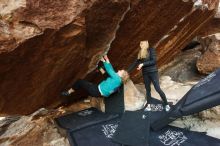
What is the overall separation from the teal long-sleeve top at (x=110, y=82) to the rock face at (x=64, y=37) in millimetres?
318

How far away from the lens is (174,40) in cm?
864

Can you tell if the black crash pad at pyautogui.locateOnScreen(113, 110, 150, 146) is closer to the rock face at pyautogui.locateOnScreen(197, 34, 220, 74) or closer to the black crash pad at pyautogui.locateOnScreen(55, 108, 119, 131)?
the black crash pad at pyautogui.locateOnScreen(55, 108, 119, 131)

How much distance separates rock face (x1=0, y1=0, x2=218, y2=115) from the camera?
5453 mm

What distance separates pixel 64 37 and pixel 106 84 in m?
1.50

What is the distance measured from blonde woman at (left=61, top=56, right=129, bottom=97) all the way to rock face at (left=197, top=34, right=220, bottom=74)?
101 inches

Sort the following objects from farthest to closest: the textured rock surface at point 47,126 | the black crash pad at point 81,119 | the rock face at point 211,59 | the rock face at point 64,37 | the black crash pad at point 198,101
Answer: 1. the rock face at point 211,59
2. the black crash pad at point 81,119
3. the textured rock surface at point 47,126
4. the black crash pad at point 198,101
5. the rock face at point 64,37

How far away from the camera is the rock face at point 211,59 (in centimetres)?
871

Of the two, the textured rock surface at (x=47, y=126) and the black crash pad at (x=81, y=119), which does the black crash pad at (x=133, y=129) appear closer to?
the black crash pad at (x=81, y=119)

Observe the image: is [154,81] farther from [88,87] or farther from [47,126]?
[47,126]

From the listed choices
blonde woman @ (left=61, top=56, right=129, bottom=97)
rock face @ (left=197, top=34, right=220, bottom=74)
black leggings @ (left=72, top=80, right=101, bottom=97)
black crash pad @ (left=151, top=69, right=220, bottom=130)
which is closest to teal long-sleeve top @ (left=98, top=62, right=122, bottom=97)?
blonde woman @ (left=61, top=56, right=129, bottom=97)

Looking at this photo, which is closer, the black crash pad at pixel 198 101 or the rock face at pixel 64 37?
the rock face at pixel 64 37

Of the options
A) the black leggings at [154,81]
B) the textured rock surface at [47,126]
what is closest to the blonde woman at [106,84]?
the black leggings at [154,81]

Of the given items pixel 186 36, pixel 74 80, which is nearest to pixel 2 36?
pixel 74 80

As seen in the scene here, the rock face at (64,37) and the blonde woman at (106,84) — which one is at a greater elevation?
the rock face at (64,37)
